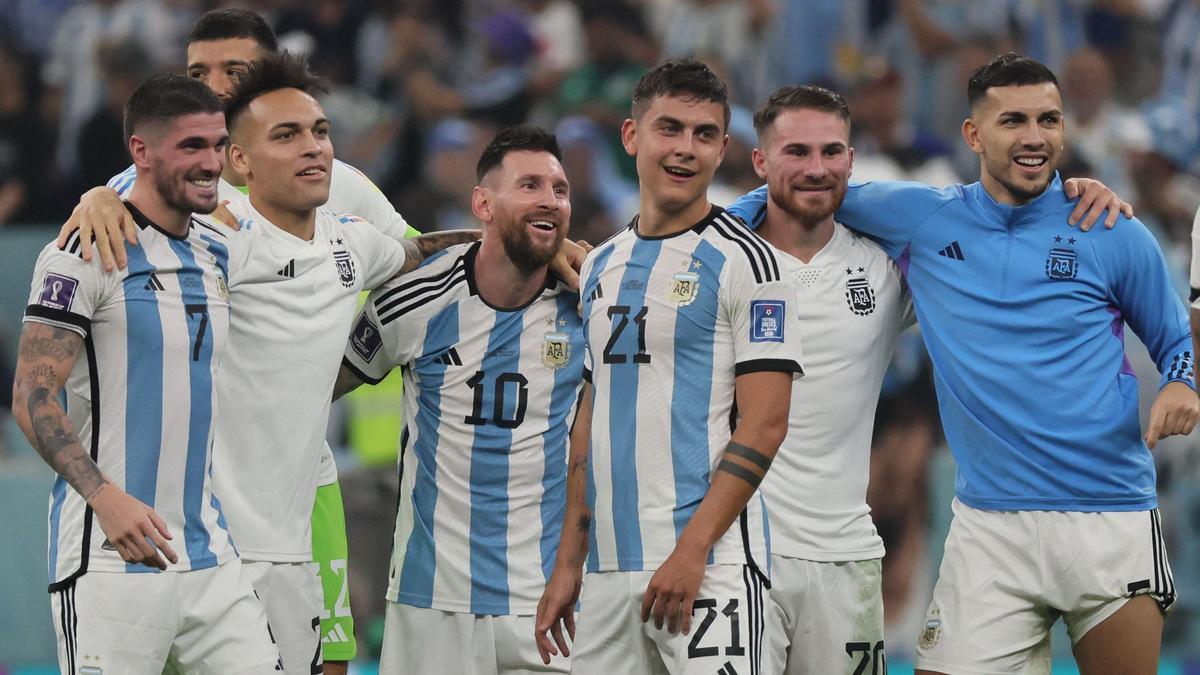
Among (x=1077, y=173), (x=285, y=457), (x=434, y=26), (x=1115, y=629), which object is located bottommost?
(x=1115, y=629)

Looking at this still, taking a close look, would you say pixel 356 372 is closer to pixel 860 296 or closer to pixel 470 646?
pixel 470 646

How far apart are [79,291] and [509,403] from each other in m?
1.75

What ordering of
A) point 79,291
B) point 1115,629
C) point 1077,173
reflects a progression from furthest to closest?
point 1077,173
point 1115,629
point 79,291

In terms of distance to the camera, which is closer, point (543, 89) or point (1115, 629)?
point (1115, 629)

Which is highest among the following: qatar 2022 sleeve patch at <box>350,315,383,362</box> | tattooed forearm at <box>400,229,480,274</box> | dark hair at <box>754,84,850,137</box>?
dark hair at <box>754,84,850,137</box>

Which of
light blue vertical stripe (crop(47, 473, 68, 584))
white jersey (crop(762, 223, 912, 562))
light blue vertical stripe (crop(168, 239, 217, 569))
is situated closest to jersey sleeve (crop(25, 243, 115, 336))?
light blue vertical stripe (crop(168, 239, 217, 569))

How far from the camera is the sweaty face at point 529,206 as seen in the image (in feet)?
21.5

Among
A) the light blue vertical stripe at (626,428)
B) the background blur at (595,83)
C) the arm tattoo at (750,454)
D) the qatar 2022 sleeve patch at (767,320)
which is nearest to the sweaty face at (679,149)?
the light blue vertical stripe at (626,428)

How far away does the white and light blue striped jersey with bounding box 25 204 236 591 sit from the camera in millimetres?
5613

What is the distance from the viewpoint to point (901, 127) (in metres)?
12.8

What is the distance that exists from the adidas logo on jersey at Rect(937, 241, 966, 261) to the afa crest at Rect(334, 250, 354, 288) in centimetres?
226

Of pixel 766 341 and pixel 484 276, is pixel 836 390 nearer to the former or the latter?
pixel 766 341

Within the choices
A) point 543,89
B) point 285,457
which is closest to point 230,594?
point 285,457

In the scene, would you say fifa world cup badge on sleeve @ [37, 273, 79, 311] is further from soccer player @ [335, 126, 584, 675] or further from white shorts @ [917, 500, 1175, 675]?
white shorts @ [917, 500, 1175, 675]
